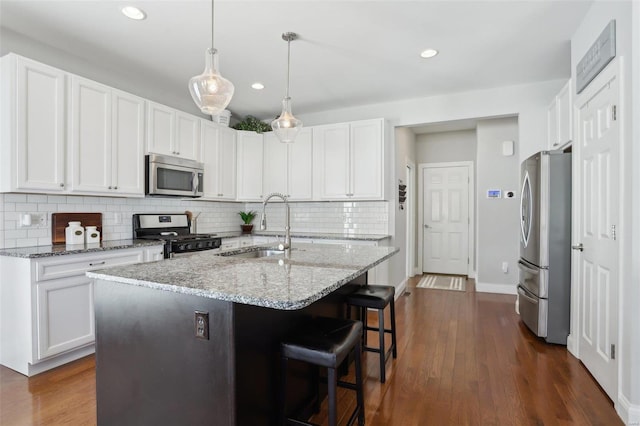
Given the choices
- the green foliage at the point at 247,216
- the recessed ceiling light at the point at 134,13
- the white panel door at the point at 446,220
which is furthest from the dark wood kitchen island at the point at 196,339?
the white panel door at the point at 446,220

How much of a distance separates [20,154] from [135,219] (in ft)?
4.19

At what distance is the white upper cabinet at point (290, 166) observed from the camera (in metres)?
4.66

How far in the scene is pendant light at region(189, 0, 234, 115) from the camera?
198cm

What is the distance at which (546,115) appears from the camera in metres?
3.73

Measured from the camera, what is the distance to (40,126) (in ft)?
8.47

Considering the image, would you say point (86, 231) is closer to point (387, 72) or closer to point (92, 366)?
point (92, 366)

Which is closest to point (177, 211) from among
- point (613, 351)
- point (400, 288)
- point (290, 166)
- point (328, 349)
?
point (290, 166)

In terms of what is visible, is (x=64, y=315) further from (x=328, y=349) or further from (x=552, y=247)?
(x=552, y=247)

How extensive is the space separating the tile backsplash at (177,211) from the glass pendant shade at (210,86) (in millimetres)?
1957

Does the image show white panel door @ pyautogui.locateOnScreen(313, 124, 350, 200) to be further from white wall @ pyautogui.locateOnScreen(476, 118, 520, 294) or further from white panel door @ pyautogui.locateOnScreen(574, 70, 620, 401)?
white panel door @ pyautogui.locateOnScreen(574, 70, 620, 401)

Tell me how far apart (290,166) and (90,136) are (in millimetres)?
2460

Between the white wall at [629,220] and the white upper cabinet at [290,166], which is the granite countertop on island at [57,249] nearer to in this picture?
the white upper cabinet at [290,166]

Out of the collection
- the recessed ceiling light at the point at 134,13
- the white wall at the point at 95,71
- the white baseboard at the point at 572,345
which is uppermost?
the recessed ceiling light at the point at 134,13

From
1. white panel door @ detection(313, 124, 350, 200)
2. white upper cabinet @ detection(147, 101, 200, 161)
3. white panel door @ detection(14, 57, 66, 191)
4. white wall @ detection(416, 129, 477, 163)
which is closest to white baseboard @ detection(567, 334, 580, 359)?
white panel door @ detection(313, 124, 350, 200)
